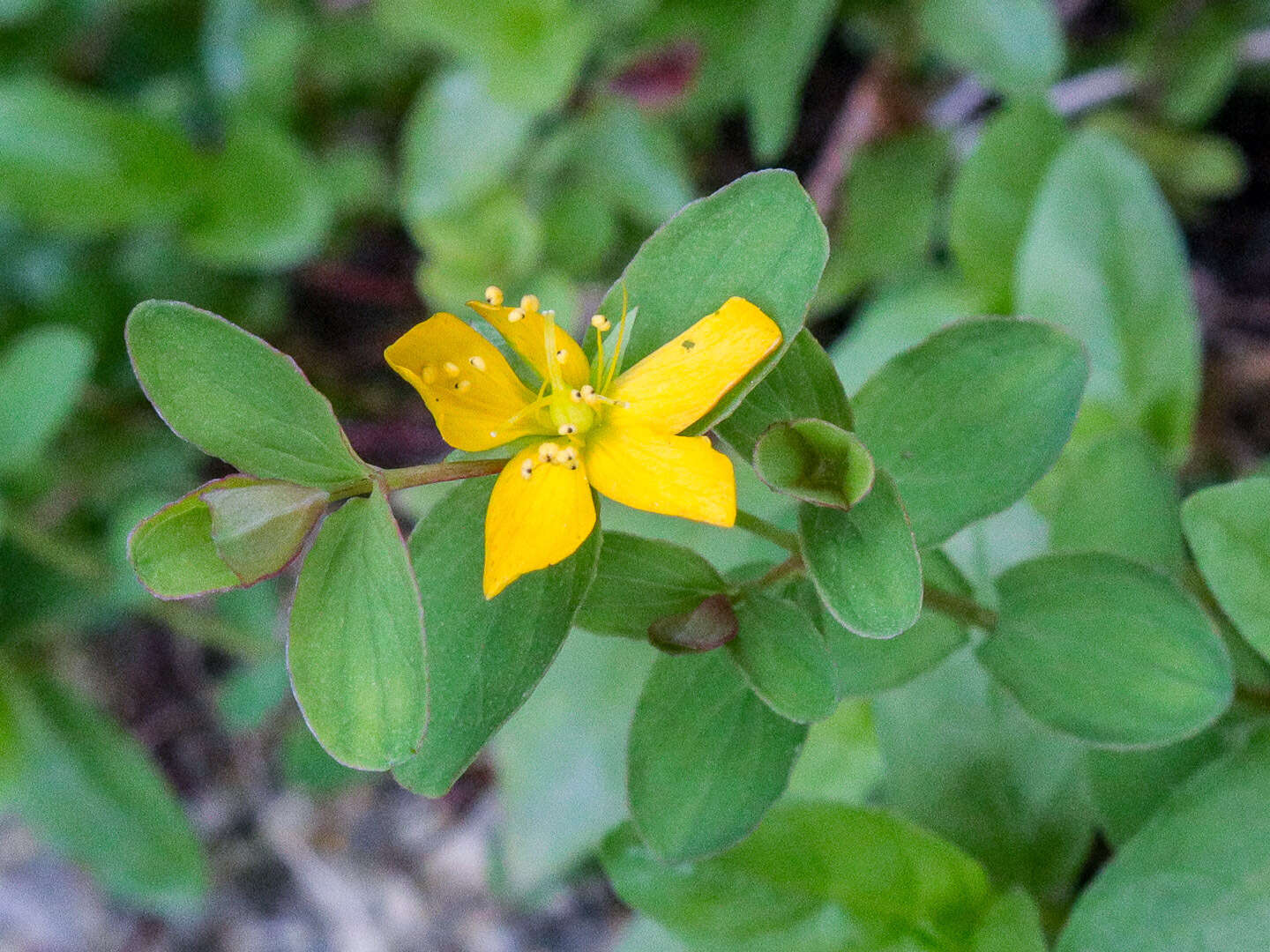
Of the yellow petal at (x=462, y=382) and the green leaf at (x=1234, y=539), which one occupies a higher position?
the yellow petal at (x=462, y=382)

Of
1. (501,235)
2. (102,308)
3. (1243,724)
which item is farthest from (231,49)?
(1243,724)

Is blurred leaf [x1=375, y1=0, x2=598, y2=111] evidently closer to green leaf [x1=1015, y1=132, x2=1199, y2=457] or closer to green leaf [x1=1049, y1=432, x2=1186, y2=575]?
green leaf [x1=1015, y1=132, x2=1199, y2=457]

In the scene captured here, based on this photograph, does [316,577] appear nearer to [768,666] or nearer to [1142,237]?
[768,666]

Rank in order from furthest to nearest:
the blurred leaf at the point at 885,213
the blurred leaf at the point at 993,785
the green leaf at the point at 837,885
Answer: the blurred leaf at the point at 885,213, the blurred leaf at the point at 993,785, the green leaf at the point at 837,885

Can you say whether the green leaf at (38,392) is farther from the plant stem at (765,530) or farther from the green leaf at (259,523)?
the plant stem at (765,530)

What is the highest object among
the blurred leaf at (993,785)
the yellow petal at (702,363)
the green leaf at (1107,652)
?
the yellow petal at (702,363)

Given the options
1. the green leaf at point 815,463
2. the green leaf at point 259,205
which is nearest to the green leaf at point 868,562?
the green leaf at point 815,463
